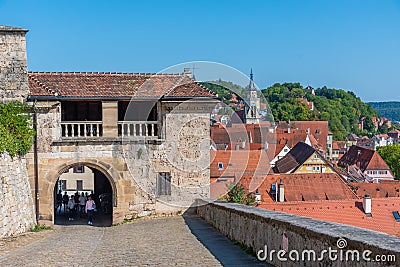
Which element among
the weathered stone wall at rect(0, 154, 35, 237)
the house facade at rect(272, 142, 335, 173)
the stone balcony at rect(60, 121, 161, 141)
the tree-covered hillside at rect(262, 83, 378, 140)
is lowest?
the house facade at rect(272, 142, 335, 173)

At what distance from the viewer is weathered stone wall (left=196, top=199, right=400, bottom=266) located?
5861 millimetres

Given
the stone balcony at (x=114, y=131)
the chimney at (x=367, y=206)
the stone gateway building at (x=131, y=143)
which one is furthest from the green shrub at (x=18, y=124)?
the chimney at (x=367, y=206)

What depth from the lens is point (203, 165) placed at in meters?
20.0

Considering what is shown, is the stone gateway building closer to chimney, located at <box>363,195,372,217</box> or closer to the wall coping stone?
the wall coping stone

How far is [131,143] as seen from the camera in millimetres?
19422

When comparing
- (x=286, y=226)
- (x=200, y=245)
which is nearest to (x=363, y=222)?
(x=200, y=245)

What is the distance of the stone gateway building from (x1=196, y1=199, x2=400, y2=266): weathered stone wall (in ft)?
23.1

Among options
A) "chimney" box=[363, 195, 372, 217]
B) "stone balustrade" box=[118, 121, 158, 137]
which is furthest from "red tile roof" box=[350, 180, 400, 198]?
"stone balustrade" box=[118, 121, 158, 137]

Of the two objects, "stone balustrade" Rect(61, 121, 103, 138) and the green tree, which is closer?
"stone balustrade" Rect(61, 121, 103, 138)

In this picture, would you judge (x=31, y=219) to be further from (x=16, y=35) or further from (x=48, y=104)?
(x=16, y=35)

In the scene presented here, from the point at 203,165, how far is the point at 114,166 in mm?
3013

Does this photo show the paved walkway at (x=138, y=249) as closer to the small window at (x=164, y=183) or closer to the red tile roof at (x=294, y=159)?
the small window at (x=164, y=183)

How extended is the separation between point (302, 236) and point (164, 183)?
12401mm

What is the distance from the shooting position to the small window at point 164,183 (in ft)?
64.7
